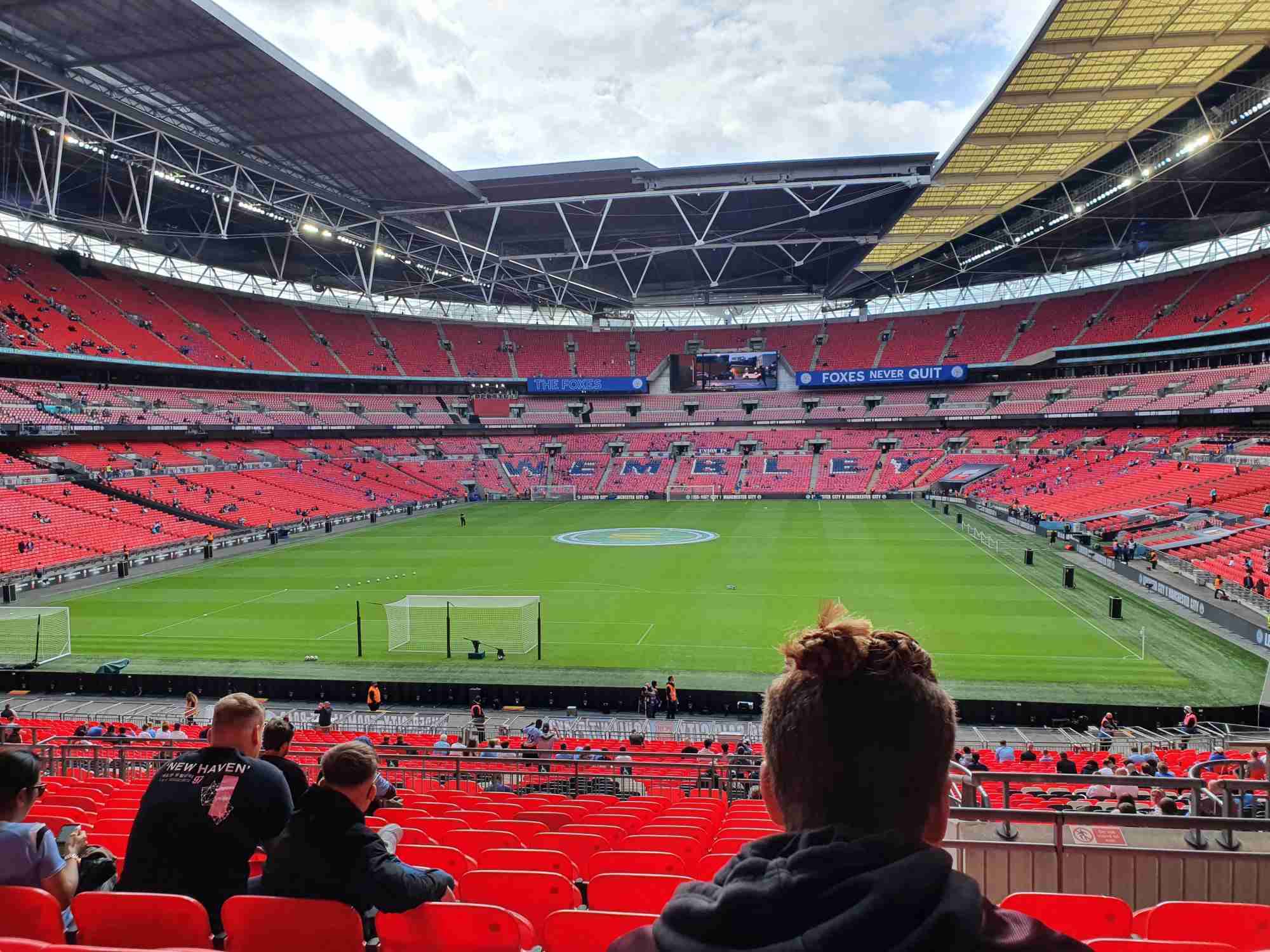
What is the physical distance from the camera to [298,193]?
144ft

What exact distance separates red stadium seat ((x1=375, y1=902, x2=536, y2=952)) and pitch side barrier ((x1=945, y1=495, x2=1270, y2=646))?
26785 mm

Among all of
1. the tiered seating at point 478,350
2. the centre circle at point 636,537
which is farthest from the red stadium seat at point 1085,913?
the tiered seating at point 478,350

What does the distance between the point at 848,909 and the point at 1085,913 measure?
3.32m

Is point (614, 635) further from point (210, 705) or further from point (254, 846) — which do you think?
point (254, 846)

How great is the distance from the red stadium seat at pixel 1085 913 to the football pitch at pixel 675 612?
51.1 feet

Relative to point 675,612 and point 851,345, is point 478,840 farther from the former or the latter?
point 851,345

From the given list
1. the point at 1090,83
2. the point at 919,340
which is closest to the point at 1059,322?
the point at 919,340

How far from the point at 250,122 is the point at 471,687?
99.0 feet

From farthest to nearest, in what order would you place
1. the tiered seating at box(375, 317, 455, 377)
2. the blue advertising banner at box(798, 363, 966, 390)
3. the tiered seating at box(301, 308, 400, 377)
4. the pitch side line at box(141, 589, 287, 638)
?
the tiered seating at box(375, 317, 455, 377) → the tiered seating at box(301, 308, 400, 377) → the blue advertising banner at box(798, 363, 966, 390) → the pitch side line at box(141, 589, 287, 638)

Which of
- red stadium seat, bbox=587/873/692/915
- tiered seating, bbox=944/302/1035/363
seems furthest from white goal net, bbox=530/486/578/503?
red stadium seat, bbox=587/873/692/915

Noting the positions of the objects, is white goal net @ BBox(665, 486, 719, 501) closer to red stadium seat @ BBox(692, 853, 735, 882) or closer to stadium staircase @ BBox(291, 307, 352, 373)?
stadium staircase @ BBox(291, 307, 352, 373)

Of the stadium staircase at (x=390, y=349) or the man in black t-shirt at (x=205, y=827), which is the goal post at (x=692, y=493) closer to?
the stadium staircase at (x=390, y=349)

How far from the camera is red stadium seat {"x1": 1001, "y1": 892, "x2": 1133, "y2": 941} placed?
11.7 feet

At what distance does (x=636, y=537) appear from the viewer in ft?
151
